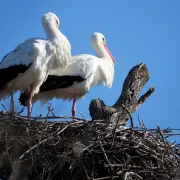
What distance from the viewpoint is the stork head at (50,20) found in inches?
468

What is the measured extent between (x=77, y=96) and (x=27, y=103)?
116cm

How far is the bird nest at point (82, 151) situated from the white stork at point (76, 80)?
308 centimetres

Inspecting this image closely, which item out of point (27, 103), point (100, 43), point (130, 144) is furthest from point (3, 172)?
point (100, 43)

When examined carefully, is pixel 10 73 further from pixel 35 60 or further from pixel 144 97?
pixel 144 97

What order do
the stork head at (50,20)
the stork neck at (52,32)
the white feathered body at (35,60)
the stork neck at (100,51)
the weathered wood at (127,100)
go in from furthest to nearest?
the stork neck at (100,51) → the stork head at (50,20) → the stork neck at (52,32) → the white feathered body at (35,60) → the weathered wood at (127,100)

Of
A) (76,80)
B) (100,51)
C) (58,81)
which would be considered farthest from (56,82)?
(100,51)

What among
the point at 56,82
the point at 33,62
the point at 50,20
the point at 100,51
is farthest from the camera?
the point at 100,51

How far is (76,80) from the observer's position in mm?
12445

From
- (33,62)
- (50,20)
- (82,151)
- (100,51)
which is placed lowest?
Answer: (82,151)

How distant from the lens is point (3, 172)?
8.69 meters

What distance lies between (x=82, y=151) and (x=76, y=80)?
395cm

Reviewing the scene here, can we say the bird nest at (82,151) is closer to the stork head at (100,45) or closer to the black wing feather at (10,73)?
the black wing feather at (10,73)

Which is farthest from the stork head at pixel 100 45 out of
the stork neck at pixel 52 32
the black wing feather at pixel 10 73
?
the black wing feather at pixel 10 73

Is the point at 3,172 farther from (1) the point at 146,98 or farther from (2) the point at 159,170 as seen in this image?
(1) the point at 146,98
